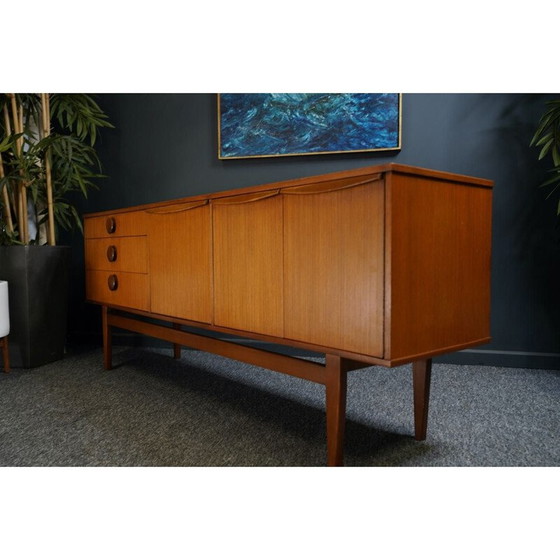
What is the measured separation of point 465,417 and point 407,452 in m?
0.46

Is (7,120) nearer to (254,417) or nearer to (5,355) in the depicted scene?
(5,355)

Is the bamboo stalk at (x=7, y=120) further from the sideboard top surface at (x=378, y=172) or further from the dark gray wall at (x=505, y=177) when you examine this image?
the sideboard top surface at (x=378, y=172)

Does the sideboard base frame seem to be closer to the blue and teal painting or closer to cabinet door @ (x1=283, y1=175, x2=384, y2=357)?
cabinet door @ (x1=283, y1=175, x2=384, y2=357)

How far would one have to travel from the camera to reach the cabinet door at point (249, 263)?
1449mm

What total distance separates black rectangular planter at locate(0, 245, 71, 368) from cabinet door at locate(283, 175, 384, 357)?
1.94 meters

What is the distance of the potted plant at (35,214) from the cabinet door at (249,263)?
5.15 feet

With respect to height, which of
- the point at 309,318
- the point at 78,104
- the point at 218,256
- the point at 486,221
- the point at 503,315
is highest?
the point at 78,104

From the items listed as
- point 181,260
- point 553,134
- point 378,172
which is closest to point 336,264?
point 378,172

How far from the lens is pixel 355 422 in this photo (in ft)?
6.11

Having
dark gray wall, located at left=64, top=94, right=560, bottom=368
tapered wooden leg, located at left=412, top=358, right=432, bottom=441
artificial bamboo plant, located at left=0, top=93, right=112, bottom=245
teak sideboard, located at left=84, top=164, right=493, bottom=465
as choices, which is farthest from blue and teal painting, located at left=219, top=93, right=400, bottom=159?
tapered wooden leg, located at left=412, top=358, right=432, bottom=441

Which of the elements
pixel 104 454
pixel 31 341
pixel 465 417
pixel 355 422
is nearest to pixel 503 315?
pixel 465 417

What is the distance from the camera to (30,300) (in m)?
2.70

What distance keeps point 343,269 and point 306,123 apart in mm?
1980

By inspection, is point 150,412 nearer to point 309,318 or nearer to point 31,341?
point 309,318
